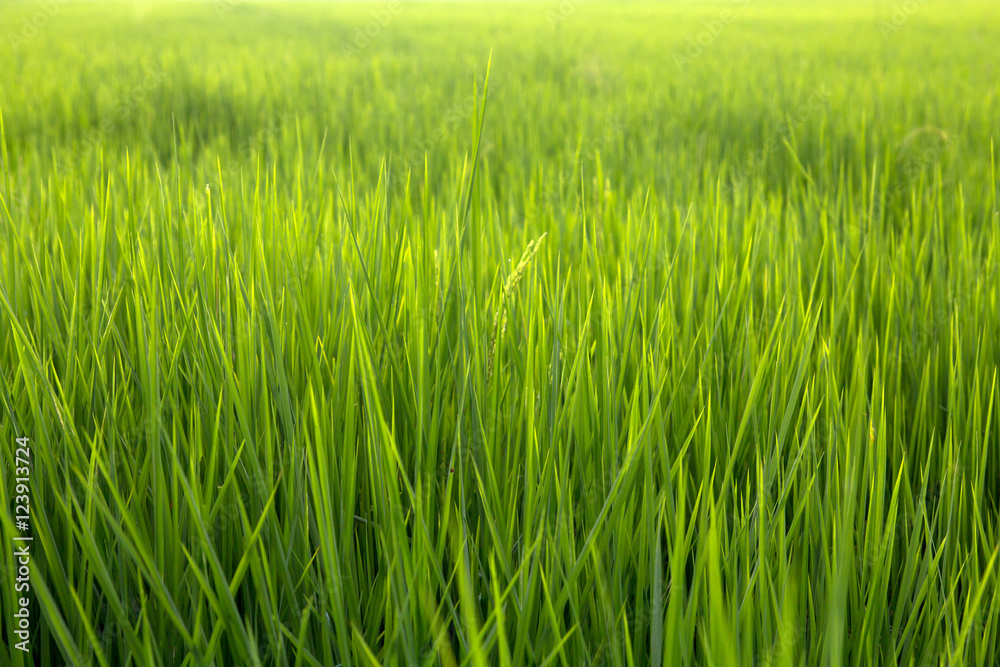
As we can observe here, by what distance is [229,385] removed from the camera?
548 millimetres

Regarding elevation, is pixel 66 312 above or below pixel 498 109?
below

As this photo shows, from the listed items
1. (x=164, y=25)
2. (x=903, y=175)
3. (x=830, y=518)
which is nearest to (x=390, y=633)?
(x=830, y=518)

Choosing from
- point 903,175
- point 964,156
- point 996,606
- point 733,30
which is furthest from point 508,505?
point 733,30

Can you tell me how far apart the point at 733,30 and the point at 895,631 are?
28.9 ft

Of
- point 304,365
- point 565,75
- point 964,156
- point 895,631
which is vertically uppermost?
point 565,75

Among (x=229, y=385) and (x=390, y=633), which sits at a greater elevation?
(x=229, y=385)

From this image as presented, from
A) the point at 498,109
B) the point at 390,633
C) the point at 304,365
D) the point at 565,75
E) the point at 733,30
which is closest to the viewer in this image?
the point at 390,633

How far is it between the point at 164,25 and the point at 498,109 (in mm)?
6996

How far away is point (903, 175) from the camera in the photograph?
7.00ft

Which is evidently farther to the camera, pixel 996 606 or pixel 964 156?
pixel 964 156

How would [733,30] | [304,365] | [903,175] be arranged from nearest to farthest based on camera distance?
1. [304,365]
2. [903,175]
3. [733,30]

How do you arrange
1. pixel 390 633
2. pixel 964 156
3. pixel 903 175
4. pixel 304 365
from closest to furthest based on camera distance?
1. pixel 390 633
2. pixel 304 365
3. pixel 903 175
4. pixel 964 156

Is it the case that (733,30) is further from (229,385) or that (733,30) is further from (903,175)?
(229,385)

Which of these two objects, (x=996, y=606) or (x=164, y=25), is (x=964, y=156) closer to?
(x=996, y=606)
